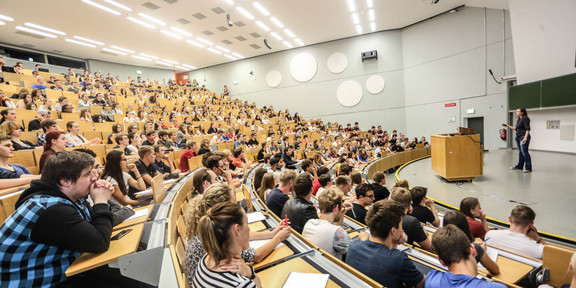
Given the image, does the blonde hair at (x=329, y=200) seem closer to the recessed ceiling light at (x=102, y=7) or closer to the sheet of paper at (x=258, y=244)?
the sheet of paper at (x=258, y=244)

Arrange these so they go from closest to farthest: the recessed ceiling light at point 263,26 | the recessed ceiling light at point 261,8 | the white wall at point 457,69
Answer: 1. the recessed ceiling light at point 261,8
2. the white wall at point 457,69
3. the recessed ceiling light at point 263,26

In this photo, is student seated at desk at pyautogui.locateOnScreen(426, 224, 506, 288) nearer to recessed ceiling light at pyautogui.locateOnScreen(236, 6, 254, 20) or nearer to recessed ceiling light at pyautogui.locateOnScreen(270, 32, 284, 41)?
recessed ceiling light at pyautogui.locateOnScreen(236, 6, 254, 20)

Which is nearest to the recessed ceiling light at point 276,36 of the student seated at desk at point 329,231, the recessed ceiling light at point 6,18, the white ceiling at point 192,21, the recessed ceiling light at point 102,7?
the white ceiling at point 192,21

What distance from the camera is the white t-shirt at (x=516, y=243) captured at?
228 cm

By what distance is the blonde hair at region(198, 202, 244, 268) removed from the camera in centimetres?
115

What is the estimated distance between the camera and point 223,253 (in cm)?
116

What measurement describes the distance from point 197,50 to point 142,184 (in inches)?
510

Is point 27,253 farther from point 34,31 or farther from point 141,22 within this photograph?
point 34,31

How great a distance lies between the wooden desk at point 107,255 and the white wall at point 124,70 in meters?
17.0

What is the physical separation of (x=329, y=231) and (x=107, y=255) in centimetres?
144

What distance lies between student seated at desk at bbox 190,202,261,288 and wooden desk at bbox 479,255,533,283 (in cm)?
188

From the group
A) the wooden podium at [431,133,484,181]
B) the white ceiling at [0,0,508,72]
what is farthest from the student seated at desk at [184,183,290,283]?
the white ceiling at [0,0,508,72]

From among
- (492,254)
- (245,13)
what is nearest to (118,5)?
(245,13)

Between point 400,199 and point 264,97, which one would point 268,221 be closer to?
point 400,199
